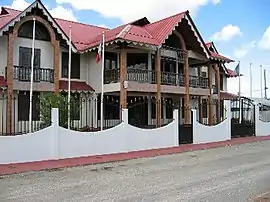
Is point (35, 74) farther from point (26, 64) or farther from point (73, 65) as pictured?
point (73, 65)

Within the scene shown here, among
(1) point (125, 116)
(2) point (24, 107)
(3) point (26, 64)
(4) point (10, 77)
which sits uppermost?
(3) point (26, 64)

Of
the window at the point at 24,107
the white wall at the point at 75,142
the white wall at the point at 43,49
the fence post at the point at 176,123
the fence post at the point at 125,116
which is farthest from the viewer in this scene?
the white wall at the point at 43,49

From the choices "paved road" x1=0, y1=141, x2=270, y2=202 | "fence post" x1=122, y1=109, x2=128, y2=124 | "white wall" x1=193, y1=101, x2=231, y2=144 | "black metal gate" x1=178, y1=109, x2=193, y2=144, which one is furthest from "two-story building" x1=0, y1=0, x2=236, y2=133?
"paved road" x1=0, y1=141, x2=270, y2=202

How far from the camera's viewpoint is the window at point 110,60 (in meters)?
23.3

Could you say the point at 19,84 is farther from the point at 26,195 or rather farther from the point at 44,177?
the point at 26,195

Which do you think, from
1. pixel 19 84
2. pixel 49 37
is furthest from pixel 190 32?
pixel 19 84

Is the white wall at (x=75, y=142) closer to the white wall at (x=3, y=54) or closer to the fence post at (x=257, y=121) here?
the white wall at (x=3, y=54)

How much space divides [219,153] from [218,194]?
27.8ft

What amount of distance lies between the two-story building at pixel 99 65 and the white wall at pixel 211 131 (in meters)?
2.43

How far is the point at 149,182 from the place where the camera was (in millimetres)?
9211

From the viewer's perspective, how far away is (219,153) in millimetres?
15938

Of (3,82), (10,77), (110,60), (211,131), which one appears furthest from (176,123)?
(3,82)

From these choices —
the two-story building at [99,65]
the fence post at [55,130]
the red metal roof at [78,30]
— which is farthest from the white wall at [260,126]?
the fence post at [55,130]

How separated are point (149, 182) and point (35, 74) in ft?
41.8
